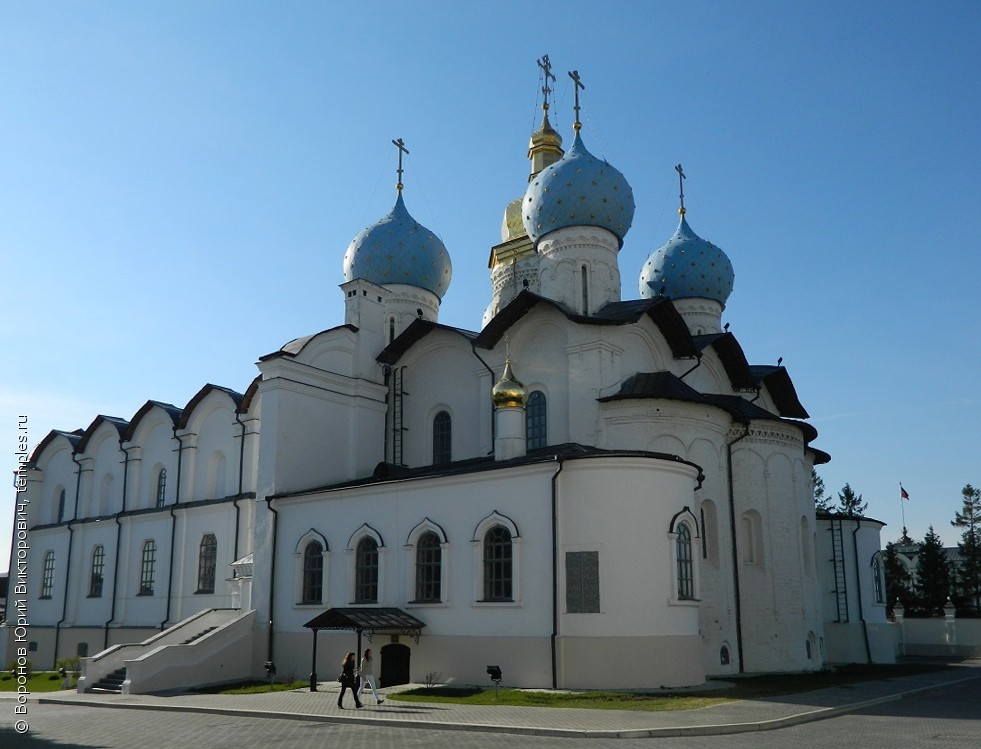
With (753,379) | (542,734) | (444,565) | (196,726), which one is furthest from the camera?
(753,379)

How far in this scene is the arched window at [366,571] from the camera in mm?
19406

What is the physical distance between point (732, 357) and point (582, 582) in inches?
365

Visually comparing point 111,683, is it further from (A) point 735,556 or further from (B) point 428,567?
(A) point 735,556

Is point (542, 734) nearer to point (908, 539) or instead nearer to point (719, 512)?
point (719, 512)

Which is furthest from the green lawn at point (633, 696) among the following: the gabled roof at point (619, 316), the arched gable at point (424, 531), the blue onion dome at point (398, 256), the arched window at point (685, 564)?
the blue onion dome at point (398, 256)

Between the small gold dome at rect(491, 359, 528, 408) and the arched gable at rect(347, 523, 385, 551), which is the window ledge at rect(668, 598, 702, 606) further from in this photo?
the arched gable at rect(347, 523, 385, 551)

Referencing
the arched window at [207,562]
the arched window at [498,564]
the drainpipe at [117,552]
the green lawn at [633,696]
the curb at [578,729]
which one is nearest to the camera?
the curb at [578,729]

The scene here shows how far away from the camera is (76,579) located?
2934 cm

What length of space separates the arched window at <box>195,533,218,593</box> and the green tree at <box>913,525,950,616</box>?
110 feet

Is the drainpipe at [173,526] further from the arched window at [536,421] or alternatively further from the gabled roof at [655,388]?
the gabled roof at [655,388]

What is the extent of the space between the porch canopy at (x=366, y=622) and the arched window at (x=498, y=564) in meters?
1.61

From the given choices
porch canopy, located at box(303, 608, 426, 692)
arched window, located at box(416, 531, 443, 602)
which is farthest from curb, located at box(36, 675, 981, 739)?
arched window, located at box(416, 531, 443, 602)

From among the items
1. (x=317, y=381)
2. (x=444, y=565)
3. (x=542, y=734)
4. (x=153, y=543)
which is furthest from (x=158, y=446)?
(x=542, y=734)

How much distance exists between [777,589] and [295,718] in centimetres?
1169
